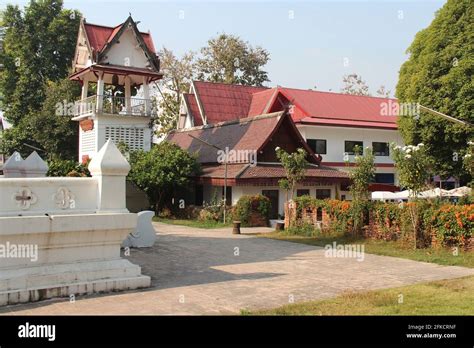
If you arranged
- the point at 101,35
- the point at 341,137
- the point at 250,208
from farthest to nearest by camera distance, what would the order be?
the point at 341,137 → the point at 101,35 → the point at 250,208

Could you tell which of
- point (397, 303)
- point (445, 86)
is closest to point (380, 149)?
point (445, 86)

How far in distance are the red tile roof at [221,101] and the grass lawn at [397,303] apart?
26.3 m

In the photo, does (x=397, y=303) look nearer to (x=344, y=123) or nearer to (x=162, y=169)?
(x=162, y=169)

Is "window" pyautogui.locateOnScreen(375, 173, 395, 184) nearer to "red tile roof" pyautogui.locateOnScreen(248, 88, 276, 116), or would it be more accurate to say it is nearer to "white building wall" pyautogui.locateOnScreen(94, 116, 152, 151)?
"red tile roof" pyautogui.locateOnScreen(248, 88, 276, 116)

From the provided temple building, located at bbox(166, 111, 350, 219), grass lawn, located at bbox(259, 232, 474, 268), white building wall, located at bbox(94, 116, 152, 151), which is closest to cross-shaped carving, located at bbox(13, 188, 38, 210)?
grass lawn, located at bbox(259, 232, 474, 268)

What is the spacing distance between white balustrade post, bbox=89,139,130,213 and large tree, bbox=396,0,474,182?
18.2 meters

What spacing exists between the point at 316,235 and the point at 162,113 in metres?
27.0

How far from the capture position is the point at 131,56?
25.2 metres

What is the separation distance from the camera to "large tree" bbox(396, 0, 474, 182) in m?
23.0

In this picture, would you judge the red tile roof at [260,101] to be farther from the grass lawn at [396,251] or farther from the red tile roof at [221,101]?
the grass lawn at [396,251]

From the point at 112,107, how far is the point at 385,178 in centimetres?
1804

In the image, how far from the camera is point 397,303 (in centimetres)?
801

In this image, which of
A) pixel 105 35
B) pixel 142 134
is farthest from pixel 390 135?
pixel 105 35

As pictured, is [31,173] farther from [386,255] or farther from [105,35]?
[105,35]
